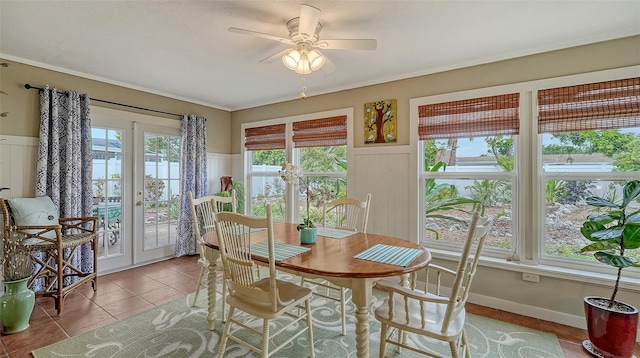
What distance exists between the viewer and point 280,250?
2020 millimetres

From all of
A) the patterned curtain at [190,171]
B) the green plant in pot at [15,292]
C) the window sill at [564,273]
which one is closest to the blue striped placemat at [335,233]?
the window sill at [564,273]

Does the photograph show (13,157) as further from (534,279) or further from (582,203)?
(582,203)

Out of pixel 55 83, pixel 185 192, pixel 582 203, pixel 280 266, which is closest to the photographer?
pixel 280 266

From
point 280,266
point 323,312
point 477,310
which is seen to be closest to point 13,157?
point 280,266

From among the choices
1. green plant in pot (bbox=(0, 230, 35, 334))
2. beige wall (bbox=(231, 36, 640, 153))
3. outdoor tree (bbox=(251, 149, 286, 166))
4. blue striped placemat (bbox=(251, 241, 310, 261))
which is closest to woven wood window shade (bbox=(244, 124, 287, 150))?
outdoor tree (bbox=(251, 149, 286, 166))

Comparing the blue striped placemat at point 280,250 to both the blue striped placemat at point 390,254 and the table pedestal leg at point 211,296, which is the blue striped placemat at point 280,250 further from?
the table pedestal leg at point 211,296

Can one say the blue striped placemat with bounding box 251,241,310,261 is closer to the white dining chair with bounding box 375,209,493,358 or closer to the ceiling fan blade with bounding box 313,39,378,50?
the white dining chair with bounding box 375,209,493,358

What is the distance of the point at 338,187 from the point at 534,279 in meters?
2.33

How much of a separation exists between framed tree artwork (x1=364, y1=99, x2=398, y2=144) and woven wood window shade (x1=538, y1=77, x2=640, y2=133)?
1.40m

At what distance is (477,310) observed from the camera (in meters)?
2.83

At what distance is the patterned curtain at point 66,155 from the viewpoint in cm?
308

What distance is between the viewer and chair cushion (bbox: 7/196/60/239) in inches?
109

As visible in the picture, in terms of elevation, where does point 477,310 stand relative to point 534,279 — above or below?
below

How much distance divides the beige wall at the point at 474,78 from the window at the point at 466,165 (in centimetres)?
18
